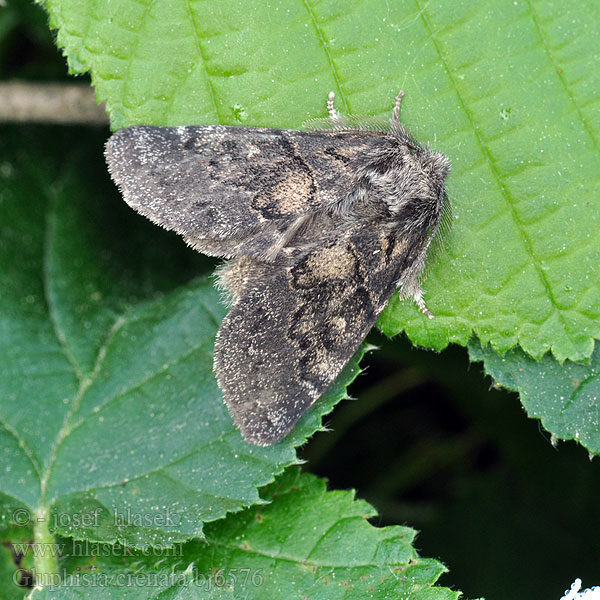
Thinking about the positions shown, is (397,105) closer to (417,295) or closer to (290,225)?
(290,225)

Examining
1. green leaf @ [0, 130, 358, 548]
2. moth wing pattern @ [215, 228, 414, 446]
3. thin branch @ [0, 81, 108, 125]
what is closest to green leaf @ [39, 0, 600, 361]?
moth wing pattern @ [215, 228, 414, 446]

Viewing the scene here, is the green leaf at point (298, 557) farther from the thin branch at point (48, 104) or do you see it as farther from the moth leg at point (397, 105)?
the thin branch at point (48, 104)

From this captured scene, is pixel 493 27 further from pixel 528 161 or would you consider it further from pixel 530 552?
pixel 530 552

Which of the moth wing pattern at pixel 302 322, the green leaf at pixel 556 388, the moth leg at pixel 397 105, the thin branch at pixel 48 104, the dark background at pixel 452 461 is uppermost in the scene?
the thin branch at pixel 48 104

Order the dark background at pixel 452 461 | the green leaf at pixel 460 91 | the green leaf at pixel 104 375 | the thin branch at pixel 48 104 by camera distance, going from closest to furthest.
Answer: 1. the green leaf at pixel 460 91
2. the green leaf at pixel 104 375
3. the thin branch at pixel 48 104
4. the dark background at pixel 452 461

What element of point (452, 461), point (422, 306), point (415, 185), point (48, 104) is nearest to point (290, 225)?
point (415, 185)

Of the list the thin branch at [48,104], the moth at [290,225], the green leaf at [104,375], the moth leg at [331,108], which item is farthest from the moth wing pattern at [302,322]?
the thin branch at [48,104]
